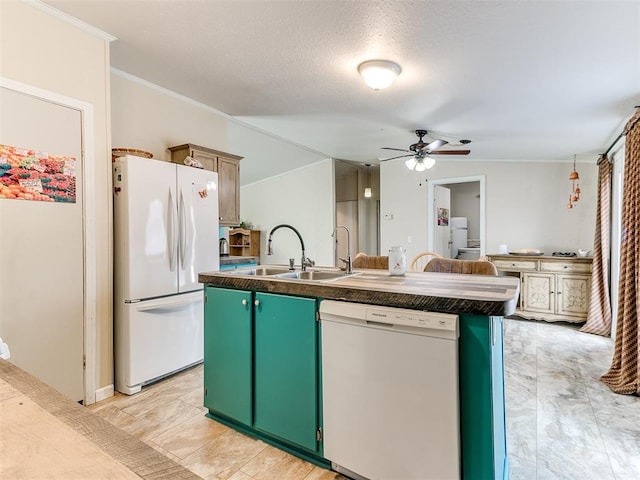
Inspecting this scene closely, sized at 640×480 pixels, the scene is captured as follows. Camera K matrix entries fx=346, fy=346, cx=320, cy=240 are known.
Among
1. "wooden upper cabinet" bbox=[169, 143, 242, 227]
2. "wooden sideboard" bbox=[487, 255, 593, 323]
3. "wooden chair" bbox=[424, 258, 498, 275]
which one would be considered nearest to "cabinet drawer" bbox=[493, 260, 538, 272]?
"wooden sideboard" bbox=[487, 255, 593, 323]

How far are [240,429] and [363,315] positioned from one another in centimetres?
123

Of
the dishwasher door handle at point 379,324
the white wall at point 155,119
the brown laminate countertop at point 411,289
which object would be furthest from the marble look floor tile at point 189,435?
the white wall at point 155,119

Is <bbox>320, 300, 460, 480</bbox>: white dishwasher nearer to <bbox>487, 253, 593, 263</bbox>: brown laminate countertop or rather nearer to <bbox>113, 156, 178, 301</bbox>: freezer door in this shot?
<bbox>113, 156, 178, 301</bbox>: freezer door

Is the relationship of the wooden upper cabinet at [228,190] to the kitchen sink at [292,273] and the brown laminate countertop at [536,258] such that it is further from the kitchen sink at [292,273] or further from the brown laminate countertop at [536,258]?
the brown laminate countertop at [536,258]

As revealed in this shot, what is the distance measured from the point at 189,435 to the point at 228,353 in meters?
0.54

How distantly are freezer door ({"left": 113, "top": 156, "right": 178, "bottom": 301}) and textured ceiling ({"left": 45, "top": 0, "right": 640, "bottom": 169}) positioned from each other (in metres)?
0.90

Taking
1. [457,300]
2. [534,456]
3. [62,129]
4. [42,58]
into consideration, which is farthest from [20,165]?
[534,456]

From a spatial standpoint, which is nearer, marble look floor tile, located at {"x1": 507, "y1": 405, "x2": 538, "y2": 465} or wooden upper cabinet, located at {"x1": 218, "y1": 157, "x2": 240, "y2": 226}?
marble look floor tile, located at {"x1": 507, "y1": 405, "x2": 538, "y2": 465}

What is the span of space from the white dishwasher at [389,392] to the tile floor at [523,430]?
329 millimetres

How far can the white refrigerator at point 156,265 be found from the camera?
259 centimetres

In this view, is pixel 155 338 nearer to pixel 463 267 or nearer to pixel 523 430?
pixel 463 267

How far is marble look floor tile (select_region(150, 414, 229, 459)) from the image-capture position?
6.48ft

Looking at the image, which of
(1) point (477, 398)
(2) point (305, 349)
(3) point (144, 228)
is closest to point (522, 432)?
(1) point (477, 398)

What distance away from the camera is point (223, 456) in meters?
1.91
